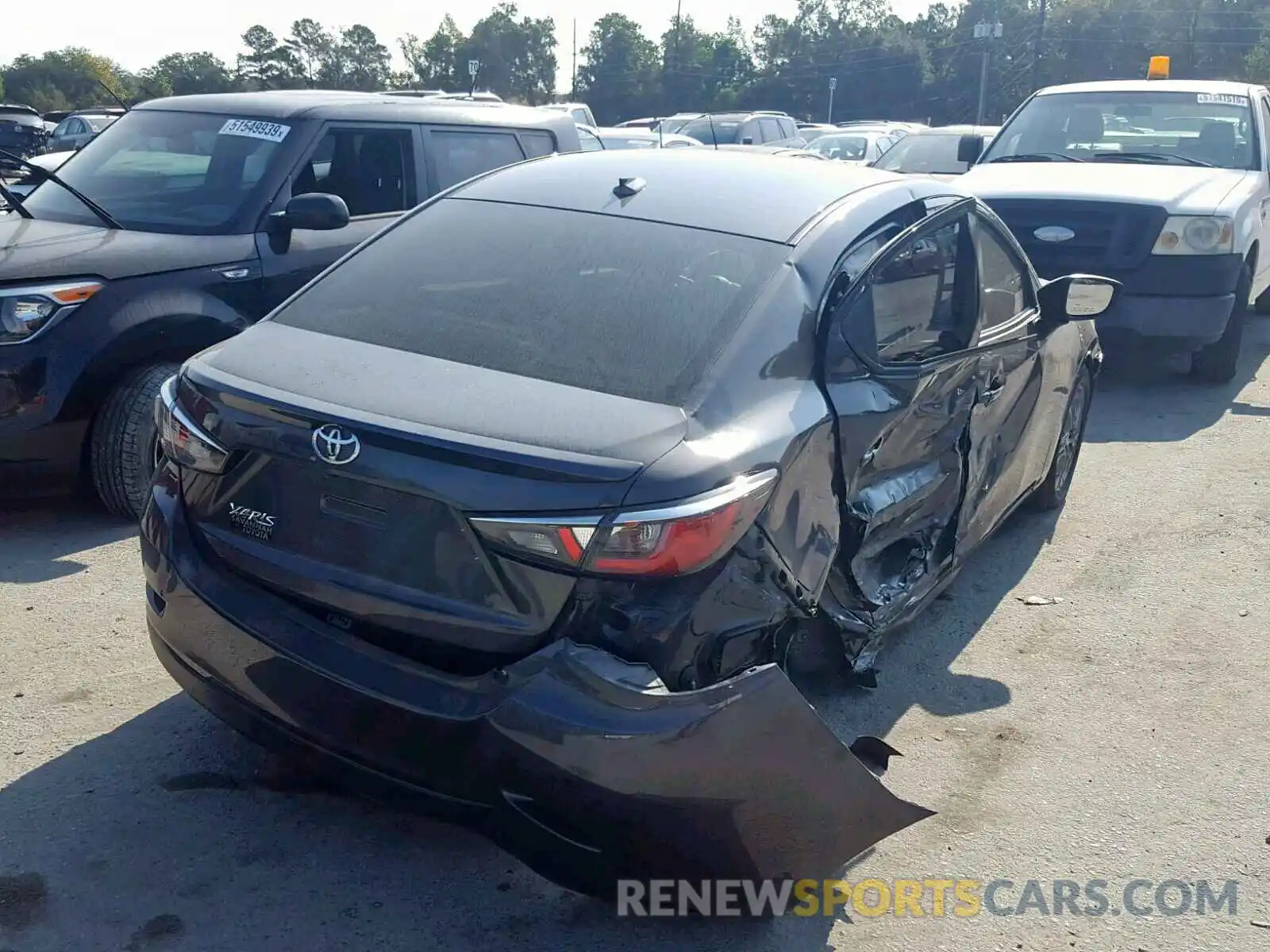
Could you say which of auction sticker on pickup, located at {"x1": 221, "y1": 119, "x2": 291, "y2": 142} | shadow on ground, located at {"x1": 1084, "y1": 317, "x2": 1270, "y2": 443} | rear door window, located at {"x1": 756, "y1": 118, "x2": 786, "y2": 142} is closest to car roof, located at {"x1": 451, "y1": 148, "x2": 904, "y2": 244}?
auction sticker on pickup, located at {"x1": 221, "y1": 119, "x2": 291, "y2": 142}

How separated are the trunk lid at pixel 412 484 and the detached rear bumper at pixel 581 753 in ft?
0.29

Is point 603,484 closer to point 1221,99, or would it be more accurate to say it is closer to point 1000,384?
point 1000,384

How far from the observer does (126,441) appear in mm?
5047

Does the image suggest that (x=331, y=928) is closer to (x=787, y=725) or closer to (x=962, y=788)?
(x=787, y=725)

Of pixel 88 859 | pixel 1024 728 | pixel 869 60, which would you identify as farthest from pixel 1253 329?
pixel 869 60

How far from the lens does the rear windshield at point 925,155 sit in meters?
12.1

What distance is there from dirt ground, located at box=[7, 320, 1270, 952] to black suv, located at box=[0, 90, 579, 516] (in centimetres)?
52

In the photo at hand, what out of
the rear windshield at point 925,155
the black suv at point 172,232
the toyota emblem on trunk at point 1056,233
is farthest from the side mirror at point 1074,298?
the rear windshield at point 925,155

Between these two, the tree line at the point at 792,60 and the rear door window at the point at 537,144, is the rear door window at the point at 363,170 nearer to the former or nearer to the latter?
the rear door window at the point at 537,144

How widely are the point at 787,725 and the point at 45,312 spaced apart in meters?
3.71

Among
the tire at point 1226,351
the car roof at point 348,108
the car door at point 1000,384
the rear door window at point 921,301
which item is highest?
the car roof at point 348,108

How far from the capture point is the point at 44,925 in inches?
108

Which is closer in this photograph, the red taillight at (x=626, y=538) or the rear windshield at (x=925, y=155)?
the red taillight at (x=626, y=538)

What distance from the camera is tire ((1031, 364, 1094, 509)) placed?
18.1 ft
